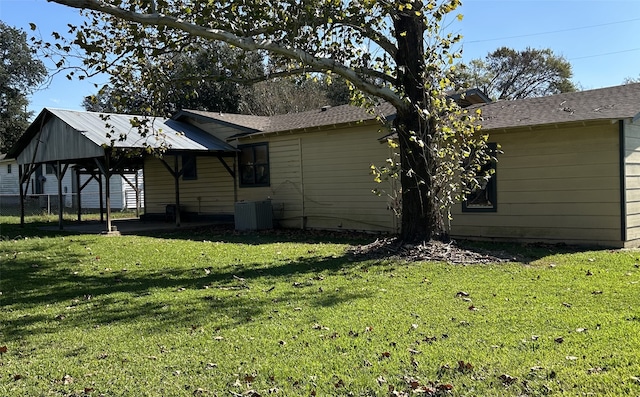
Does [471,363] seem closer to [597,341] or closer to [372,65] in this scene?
[597,341]

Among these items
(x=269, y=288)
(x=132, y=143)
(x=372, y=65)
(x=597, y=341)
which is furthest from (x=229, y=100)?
(x=597, y=341)

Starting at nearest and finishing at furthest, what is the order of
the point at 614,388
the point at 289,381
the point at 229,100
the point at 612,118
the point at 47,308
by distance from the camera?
the point at 614,388 < the point at 289,381 < the point at 47,308 < the point at 612,118 < the point at 229,100

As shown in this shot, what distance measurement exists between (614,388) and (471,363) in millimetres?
979

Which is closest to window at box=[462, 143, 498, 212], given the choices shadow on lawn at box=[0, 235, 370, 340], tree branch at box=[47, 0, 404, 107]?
tree branch at box=[47, 0, 404, 107]

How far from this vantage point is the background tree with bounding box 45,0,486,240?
29.6 feet

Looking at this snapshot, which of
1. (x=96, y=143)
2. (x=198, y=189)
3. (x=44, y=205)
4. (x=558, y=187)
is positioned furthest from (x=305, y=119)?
(x=44, y=205)

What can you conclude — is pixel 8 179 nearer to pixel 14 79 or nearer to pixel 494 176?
pixel 14 79

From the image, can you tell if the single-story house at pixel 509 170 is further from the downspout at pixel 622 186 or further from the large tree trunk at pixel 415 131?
the large tree trunk at pixel 415 131

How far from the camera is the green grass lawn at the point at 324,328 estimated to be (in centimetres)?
402

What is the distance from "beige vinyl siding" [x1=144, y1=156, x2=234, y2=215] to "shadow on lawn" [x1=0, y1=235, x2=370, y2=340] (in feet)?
29.7

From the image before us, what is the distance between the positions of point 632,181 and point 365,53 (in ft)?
18.9

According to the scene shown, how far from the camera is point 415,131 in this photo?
10.0 m

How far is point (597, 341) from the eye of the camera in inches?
183

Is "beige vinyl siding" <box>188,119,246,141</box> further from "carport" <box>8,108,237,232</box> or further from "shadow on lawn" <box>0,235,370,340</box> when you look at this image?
"shadow on lawn" <box>0,235,370,340</box>
